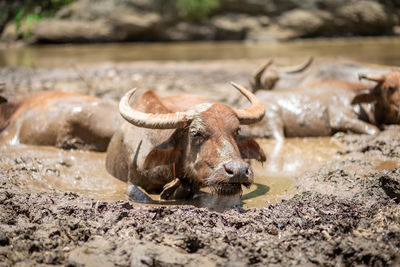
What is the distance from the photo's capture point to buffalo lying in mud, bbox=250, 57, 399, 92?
976cm

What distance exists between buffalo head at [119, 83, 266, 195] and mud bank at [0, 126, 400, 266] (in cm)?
37

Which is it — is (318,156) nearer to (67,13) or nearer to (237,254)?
(237,254)

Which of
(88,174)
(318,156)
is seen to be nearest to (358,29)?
(318,156)

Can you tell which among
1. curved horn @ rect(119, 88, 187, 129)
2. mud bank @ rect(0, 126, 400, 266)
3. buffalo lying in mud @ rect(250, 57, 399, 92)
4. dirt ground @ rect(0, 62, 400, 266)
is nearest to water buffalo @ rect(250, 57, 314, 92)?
buffalo lying in mud @ rect(250, 57, 399, 92)

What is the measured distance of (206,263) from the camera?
11.3 feet

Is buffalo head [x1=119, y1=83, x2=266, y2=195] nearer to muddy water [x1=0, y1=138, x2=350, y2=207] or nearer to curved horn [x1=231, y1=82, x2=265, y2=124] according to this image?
curved horn [x1=231, y1=82, x2=265, y2=124]

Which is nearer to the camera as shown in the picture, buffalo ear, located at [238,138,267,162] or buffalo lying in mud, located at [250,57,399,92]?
buffalo ear, located at [238,138,267,162]

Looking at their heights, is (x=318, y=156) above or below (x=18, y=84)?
above

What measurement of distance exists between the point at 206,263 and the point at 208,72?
38.6ft

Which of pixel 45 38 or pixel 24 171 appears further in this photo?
pixel 45 38

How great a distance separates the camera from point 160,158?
5.22 metres

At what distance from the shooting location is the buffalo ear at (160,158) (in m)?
5.20

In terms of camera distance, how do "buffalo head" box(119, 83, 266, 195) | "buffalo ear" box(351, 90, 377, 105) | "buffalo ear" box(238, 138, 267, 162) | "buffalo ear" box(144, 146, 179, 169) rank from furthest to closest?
"buffalo ear" box(351, 90, 377, 105) → "buffalo ear" box(238, 138, 267, 162) → "buffalo ear" box(144, 146, 179, 169) → "buffalo head" box(119, 83, 266, 195)

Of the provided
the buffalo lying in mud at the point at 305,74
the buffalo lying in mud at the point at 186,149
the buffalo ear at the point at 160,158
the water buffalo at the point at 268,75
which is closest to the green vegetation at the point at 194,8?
the buffalo lying in mud at the point at 305,74
